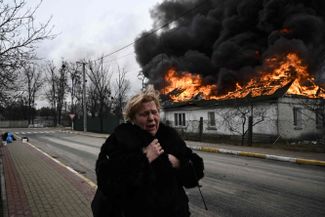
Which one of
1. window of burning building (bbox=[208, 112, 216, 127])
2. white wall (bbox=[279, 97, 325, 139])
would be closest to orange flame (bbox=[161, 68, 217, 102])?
window of burning building (bbox=[208, 112, 216, 127])

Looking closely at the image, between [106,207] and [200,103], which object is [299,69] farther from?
[106,207]

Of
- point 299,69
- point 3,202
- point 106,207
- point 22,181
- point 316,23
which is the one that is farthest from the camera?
point 316,23

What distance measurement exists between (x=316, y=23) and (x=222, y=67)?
8304 millimetres

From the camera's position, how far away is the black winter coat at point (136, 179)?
2143 millimetres

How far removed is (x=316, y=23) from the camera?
26234 millimetres

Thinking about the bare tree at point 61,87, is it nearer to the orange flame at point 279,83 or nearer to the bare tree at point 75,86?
the bare tree at point 75,86

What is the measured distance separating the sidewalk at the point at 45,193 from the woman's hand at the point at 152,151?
12.2 ft

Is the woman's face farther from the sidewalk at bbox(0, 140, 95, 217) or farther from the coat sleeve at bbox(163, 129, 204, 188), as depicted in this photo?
the sidewalk at bbox(0, 140, 95, 217)

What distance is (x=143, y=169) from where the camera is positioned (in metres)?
2.15

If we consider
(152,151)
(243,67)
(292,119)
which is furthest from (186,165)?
(243,67)

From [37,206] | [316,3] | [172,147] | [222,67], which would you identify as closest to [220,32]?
[222,67]

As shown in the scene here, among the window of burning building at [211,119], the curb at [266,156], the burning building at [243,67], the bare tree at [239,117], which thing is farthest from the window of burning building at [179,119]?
the curb at [266,156]

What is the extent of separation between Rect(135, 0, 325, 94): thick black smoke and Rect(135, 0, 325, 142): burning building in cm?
8

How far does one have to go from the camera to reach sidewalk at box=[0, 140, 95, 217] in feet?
18.7
